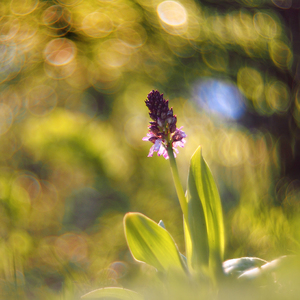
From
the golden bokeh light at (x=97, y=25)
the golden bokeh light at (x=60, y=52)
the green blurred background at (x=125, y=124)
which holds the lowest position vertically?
the green blurred background at (x=125, y=124)

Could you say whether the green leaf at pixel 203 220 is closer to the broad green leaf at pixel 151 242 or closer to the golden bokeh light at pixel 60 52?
the broad green leaf at pixel 151 242

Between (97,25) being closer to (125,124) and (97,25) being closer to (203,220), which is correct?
(125,124)

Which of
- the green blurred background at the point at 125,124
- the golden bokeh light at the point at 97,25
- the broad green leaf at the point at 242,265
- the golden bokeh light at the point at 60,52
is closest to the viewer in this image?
the broad green leaf at the point at 242,265

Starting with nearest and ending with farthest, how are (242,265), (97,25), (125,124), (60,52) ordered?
(242,265) → (97,25) → (60,52) → (125,124)

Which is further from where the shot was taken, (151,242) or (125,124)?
(125,124)

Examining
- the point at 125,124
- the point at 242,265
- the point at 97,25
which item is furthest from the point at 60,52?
the point at 242,265

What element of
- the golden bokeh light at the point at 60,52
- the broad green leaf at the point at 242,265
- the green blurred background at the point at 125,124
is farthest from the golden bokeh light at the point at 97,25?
the broad green leaf at the point at 242,265

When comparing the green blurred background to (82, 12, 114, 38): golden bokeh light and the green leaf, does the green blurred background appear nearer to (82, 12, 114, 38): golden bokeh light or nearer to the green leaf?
(82, 12, 114, 38): golden bokeh light

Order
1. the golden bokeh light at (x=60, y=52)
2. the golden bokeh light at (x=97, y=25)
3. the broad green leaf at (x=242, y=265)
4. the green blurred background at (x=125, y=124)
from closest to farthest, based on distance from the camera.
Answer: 1. the broad green leaf at (x=242, y=265)
2. the green blurred background at (x=125, y=124)
3. the golden bokeh light at (x=97, y=25)
4. the golden bokeh light at (x=60, y=52)
